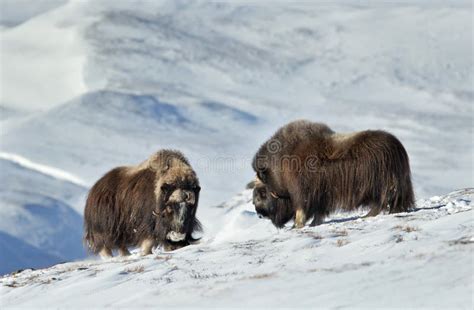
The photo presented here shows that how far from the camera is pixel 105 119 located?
146 ft

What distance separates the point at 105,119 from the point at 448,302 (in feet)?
126

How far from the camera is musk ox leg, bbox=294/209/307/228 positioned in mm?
10461

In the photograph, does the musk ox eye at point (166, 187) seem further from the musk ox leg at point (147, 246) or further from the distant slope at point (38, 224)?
the distant slope at point (38, 224)

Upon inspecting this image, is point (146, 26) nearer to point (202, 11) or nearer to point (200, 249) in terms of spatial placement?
point (202, 11)

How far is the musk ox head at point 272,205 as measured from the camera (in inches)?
428

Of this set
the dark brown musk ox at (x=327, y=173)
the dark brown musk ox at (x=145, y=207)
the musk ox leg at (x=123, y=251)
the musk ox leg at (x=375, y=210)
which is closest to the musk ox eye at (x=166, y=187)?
the dark brown musk ox at (x=145, y=207)

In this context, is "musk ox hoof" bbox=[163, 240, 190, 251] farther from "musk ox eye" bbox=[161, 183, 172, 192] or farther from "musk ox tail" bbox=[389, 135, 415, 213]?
"musk ox tail" bbox=[389, 135, 415, 213]

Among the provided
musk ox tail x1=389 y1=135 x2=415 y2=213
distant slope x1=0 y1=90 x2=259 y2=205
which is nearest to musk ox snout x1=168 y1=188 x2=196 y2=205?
musk ox tail x1=389 y1=135 x2=415 y2=213

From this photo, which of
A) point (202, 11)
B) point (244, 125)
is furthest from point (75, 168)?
point (202, 11)

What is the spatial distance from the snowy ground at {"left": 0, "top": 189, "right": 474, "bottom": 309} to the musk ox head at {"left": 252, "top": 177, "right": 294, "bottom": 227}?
1582 mm

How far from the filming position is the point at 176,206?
10125mm

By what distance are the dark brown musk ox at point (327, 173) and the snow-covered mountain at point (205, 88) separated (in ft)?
68.7

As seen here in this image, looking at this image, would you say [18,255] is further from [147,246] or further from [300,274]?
[300,274]

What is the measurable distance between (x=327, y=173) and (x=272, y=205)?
33.9 inches
